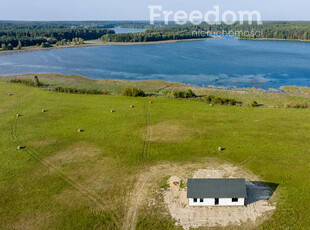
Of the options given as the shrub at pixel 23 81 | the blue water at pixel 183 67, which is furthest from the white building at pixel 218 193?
the shrub at pixel 23 81

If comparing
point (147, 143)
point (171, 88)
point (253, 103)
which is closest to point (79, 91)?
point (171, 88)

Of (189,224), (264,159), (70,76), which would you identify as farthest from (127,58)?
(189,224)

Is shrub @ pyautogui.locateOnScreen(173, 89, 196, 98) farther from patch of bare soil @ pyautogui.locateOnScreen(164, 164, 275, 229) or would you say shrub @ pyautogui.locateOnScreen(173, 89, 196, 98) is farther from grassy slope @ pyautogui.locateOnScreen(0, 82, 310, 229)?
patch of bare soil @ pyautogui.locateOnScreen(164, 164, 275, 229)

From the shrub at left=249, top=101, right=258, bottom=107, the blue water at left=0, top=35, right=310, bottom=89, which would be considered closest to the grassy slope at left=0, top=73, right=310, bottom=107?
the shrub at left=249, top=101, right=258, bottom=107

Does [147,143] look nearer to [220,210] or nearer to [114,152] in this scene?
[114,152]

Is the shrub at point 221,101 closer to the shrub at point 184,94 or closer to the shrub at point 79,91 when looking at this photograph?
the shrub at point 184,94
